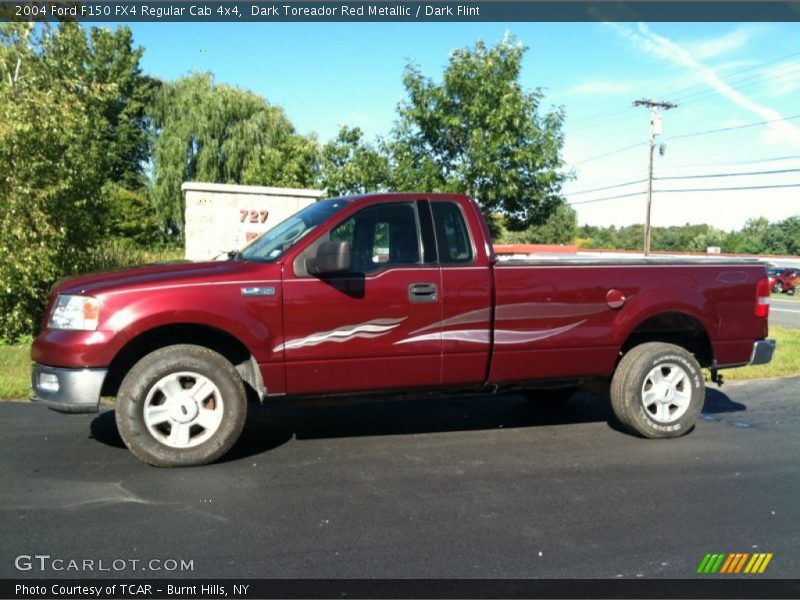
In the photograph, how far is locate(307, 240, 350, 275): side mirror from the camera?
489 cm

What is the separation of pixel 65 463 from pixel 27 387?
275 cm

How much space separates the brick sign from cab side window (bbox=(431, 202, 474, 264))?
333 inches

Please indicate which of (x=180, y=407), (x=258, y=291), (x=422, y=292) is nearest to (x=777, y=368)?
(x=422, y=292)

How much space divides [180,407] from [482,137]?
30.1 ft

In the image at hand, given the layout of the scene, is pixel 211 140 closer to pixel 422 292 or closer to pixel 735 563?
pixel 422 292

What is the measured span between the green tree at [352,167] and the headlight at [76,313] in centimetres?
977

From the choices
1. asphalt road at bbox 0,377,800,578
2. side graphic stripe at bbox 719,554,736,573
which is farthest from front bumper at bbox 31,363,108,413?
side graphic stripe at bbox 719,554,736,573

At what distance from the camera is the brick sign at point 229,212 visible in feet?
44.5

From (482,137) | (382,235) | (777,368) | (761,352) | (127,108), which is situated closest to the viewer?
(382,235)

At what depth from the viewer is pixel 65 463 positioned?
500cm

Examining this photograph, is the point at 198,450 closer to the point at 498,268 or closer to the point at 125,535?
the point at 125,535

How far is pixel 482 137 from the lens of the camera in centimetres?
1279

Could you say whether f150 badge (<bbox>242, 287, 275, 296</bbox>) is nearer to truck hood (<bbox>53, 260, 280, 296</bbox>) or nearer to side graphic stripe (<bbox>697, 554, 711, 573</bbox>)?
truck hood (<bbox>53, 260, 280, 296</bbox>)

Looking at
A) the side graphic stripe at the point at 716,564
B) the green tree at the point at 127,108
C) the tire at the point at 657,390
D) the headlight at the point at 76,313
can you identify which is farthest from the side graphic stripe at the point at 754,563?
the green tree at the point at 127,108
